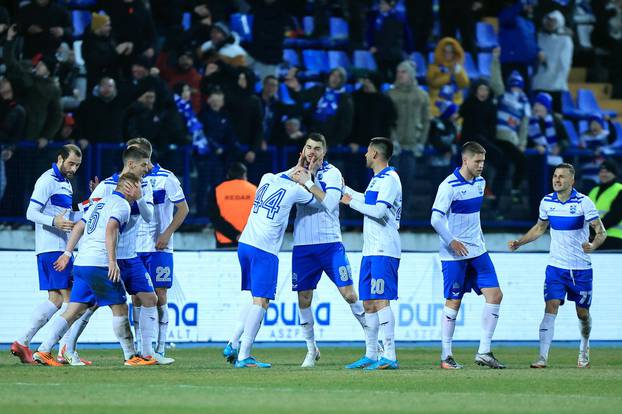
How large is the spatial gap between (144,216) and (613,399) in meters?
5.36

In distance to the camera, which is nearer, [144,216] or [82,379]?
[82,379]

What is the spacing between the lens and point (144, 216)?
48.5 ft

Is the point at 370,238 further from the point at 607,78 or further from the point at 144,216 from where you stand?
the point at 607,78

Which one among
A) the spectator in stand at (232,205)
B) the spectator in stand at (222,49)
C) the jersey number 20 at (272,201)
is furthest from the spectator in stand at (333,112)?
the jersey number 20 at (272,201)

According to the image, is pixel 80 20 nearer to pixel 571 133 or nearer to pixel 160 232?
pixel 571 133

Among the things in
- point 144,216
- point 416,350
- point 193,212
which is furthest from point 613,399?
point 193,212

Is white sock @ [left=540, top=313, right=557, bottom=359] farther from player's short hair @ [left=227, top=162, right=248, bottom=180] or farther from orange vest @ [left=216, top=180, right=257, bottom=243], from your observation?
player's short hair @ [left=227, top=162, right=248, bottom=180]

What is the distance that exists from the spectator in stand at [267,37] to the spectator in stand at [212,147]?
2.66 metres

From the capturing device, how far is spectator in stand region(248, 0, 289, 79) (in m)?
24.4

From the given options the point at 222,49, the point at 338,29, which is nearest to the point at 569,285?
the point at 222,49

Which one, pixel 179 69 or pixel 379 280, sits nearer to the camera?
pixel 379 280

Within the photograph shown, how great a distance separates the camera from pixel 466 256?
15.3 meters

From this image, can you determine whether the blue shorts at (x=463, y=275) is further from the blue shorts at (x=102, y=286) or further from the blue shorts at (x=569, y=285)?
the blue shorts at (x=102, y=286)

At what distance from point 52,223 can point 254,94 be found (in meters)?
7.06
